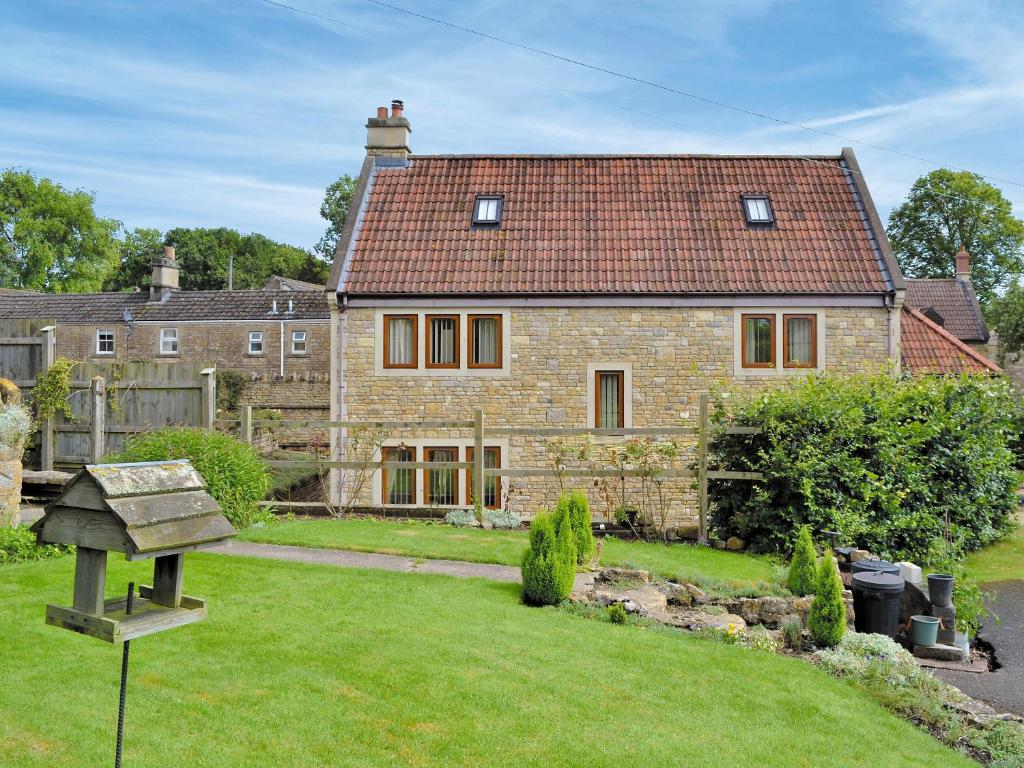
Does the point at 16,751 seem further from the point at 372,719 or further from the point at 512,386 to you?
the point at 512,386

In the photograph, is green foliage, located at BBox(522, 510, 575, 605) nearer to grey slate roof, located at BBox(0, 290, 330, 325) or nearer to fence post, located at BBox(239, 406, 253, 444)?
fence post, located at BBox(239, 406, 253, 444)

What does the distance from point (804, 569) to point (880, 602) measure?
2.95ft

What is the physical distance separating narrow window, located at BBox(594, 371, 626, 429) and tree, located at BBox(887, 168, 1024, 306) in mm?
37421

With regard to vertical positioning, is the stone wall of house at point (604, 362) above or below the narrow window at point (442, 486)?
above

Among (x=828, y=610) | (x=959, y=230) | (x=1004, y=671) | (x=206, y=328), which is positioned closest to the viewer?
(x=828, y=610)

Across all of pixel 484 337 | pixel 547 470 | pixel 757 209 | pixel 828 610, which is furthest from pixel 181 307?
pixel 828 610

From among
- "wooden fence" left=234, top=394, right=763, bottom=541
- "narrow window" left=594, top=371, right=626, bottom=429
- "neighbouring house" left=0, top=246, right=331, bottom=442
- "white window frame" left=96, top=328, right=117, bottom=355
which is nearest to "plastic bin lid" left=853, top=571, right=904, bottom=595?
"wooden fence" left=234, top=394, right=763, bottom=541

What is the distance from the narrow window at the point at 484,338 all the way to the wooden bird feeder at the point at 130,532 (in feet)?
42.8

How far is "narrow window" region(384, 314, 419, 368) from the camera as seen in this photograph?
57.8ft

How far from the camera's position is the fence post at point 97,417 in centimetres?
1414

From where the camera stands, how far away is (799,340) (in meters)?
17.5

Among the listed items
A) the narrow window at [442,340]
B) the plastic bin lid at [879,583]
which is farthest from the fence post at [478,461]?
the plastic bin lid at [879,583]

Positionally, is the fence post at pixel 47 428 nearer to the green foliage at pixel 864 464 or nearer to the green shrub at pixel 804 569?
the green foliage at pixel 864 464

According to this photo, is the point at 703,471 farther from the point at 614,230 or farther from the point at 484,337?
the point at 614,230
